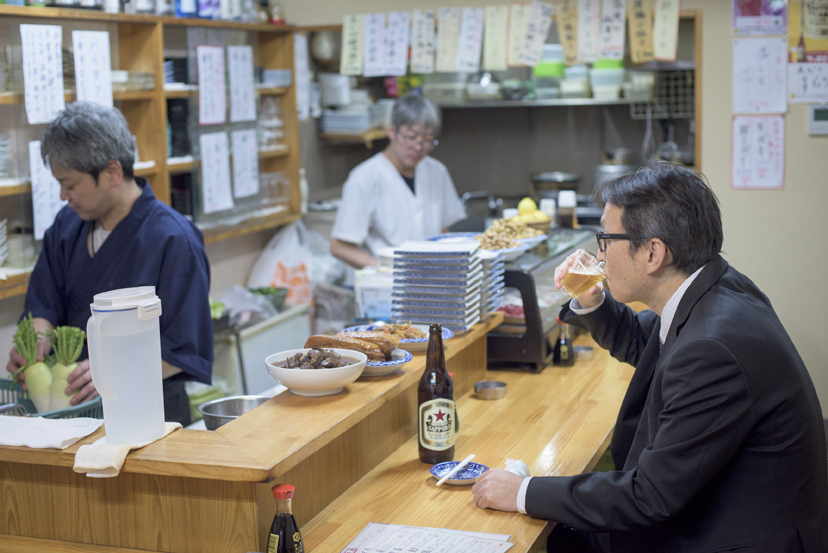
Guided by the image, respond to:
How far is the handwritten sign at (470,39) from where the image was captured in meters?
4.86

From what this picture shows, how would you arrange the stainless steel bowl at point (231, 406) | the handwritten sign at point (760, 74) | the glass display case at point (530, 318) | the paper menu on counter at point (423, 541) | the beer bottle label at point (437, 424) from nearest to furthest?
the paper menu on counter at point (423, 541) < the beer bottle label at point (437, 424) < the stainless steel bowl at point (231, 406) < the glass display case at point (530, 318) < the handwritten sign at point (760, 74)

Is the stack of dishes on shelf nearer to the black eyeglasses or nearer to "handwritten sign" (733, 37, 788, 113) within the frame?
the black eyeglasses

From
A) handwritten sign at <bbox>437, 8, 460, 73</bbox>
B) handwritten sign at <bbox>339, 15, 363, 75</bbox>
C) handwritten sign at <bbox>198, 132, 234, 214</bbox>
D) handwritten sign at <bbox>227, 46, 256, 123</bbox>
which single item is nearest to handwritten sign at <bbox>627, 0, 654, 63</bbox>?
handwritten sign at <bbox>437, 8, 460, 73</bbox>

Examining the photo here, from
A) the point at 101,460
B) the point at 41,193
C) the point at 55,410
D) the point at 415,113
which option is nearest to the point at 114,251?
the point at 55,410

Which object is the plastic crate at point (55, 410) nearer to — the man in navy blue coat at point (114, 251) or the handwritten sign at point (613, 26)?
the man in navy blue coat at point (114, 251)

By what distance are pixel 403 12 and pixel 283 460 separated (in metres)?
3.91

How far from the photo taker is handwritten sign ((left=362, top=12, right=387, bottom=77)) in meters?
5.04

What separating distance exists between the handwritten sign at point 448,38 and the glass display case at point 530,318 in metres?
1.88

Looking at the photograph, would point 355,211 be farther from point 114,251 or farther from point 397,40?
point 114,251

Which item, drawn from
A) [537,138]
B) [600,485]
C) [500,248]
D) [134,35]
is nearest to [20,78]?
[134,35]

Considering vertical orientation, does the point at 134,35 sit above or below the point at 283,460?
above

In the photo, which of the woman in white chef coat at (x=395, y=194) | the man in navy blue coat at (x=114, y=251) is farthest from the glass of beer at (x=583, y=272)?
the woman in white chef coat at (x=395, y=194)

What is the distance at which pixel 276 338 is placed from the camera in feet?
16.4

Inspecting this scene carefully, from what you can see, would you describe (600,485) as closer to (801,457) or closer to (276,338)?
(801,457)
